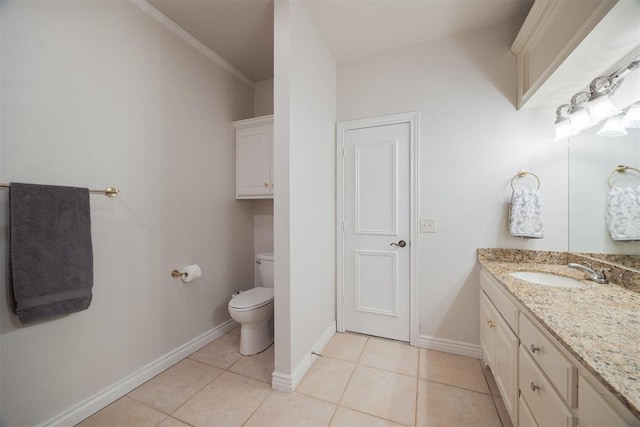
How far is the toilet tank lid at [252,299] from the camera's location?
75.7 inches

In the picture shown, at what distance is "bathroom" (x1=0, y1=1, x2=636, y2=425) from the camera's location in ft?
4.08

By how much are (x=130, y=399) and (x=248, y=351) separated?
0.76 metres

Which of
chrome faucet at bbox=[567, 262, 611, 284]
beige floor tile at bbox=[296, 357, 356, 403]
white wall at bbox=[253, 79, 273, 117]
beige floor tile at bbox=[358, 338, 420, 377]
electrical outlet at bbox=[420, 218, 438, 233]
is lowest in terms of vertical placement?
beige floor tile at bbox=[296, 357, 356, 403]

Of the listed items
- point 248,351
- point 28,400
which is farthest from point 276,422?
point 28,400

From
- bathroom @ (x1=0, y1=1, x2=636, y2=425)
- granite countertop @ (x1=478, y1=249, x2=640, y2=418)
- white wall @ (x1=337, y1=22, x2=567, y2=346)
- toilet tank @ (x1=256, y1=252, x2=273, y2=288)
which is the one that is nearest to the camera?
granite countertop @ (x1=478, y1=249, x2=640, y2=418)

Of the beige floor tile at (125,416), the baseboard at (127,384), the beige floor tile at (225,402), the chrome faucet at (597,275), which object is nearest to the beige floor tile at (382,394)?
the beige floor tile at (225,402)

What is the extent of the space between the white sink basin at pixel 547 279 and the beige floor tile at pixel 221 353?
82.6 inches

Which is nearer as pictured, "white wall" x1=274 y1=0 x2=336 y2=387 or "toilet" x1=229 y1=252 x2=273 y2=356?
"white wall" x1=274 y1=0 x2=336 y2=387

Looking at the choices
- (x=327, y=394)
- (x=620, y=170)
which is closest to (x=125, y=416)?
(x=327, y=394)

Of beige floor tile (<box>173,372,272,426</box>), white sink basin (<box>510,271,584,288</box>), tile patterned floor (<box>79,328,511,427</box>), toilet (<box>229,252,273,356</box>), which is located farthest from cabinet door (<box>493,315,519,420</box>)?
toilet (<box>229,252,273,356</box>)

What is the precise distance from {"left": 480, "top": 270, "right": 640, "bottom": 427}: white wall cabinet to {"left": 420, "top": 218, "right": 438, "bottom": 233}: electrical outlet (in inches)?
21.2

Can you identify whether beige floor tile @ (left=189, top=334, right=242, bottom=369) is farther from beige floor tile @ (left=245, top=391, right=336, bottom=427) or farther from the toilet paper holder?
the toilet paper holder

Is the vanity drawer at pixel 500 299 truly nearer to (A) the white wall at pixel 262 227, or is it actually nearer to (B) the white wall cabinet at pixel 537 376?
(B) the white wall cabinet at pixel 537 376

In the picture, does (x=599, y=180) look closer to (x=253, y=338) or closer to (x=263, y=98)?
(x=253, y=338)
